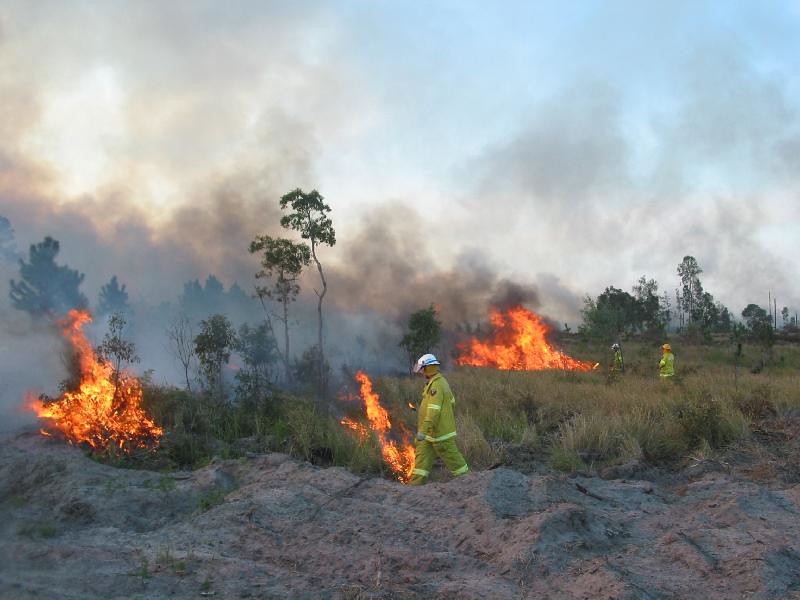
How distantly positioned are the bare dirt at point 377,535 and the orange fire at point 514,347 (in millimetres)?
21124

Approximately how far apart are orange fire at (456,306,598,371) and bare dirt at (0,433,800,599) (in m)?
21.1

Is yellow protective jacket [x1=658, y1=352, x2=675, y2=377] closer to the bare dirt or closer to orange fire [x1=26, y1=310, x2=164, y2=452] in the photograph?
the bare dirt

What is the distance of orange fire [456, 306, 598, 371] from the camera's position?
29087 millimetres

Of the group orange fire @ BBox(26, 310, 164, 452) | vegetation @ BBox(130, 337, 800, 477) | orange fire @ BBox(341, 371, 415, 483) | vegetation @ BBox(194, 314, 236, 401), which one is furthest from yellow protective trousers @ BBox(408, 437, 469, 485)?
vegetation @ BBox(194, 314, 236, 401)

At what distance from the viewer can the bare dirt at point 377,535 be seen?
455 cm

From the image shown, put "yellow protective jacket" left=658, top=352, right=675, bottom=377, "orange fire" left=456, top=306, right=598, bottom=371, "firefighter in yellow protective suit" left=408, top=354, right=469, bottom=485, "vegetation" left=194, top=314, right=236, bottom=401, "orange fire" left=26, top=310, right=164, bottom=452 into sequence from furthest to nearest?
1. "orange fire" left=456, top=306, right=598, bottom=371
2. "yellow protective jacket" left=658, top=352, right=675, bottom=377
3. "vegetation" left=194, top=314, right=236, bottom=401
4. "orange fire" left=26, top=310, right=164, bottom=452
5. "firefighter in yellow protective suit" left=408, top=354, right=469, bottom=485

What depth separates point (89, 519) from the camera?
6.47 meters

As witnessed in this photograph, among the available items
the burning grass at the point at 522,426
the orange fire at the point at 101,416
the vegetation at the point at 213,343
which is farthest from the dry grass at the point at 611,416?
the orange fire at the point at 101,416

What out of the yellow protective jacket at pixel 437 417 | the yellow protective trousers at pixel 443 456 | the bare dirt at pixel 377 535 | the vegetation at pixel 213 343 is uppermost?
the vegetation at pixel 213 343

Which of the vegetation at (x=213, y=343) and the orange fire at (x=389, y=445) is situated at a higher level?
the vegetation at (x=213, y=343)

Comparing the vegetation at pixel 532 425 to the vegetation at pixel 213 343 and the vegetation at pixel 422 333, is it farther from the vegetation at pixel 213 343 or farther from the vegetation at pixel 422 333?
the vegetation at pixel 422 333

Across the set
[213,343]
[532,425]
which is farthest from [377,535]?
[213,343]

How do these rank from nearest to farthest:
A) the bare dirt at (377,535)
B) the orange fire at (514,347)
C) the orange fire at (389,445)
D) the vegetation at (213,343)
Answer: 1. the bare dirt at (377,535)
2. the orange fire at (389,445)
3. the vegetation at (213,343)
4. the orange fire at (514,347)

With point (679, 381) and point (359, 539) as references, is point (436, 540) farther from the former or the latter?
point (679, 381)
